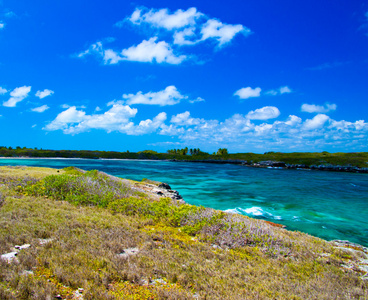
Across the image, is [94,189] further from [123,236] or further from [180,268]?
[180,268]

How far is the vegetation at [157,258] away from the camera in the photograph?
5562mm

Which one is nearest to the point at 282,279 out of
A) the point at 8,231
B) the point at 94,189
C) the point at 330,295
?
the point at 330,295

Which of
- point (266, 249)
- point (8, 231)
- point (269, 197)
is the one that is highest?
point (8, 231)

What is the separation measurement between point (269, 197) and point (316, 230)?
15.2 m

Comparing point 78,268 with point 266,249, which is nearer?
point 78,268

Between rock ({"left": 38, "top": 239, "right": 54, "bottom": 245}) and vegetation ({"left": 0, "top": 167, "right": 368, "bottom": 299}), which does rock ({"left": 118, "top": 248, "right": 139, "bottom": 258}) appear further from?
rock ({"left": 38, "top": 239, "right": 54, "bottom": 245})

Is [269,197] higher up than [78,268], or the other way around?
[78,268]

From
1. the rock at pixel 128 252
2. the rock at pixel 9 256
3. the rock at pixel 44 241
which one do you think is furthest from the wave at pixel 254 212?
the rock at pixel 9 256

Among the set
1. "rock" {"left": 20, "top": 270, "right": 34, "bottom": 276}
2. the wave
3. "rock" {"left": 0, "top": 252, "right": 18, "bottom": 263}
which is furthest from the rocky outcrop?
"rock" {"left": 20, "top": 270, "right": 34, "bottom": 276}

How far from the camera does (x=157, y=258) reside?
720cm

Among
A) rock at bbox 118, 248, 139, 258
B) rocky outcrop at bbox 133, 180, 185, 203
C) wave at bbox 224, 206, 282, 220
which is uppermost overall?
rock at bbox 118, 248, 139, 258

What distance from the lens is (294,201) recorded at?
32.1 m

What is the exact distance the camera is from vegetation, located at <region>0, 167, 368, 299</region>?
5562 mm

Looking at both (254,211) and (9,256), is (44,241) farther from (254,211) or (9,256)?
(254,211)
